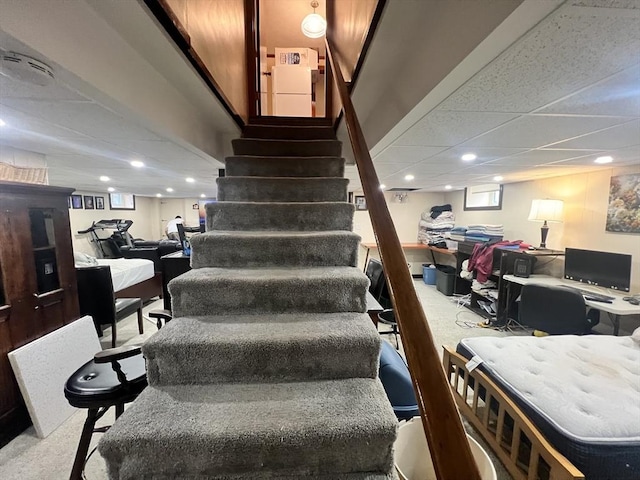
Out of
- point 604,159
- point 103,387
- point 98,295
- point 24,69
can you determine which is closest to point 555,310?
point 604,159

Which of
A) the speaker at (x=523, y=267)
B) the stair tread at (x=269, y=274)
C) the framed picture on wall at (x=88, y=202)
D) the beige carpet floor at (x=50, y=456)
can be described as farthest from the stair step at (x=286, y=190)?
the framed picture on wall at (x=88, y=202)

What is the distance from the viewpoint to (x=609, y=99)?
3.92 feet

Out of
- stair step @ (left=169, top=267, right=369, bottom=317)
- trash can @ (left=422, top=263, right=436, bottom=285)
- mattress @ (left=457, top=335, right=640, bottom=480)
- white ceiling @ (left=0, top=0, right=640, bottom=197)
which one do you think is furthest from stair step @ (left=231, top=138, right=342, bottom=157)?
trash can @ (left=422, top=263, right=436, bottom=285)

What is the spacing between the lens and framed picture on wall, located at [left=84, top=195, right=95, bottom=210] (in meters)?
6.27

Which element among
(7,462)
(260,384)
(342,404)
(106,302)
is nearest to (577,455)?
(342,404)

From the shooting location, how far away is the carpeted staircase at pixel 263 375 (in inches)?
34.8

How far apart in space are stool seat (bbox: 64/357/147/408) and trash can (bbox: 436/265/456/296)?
493 centimetres

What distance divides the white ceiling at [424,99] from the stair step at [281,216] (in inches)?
22.1

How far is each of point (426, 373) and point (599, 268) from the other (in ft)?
11.8

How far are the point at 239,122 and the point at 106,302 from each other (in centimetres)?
239

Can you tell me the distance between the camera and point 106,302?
2980mm

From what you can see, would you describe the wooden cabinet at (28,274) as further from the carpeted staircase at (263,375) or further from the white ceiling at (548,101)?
the white ceiling at (548,101)

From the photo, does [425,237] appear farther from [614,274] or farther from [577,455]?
[577,455]

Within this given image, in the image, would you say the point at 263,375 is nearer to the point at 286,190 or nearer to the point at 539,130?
the point at 286,190
